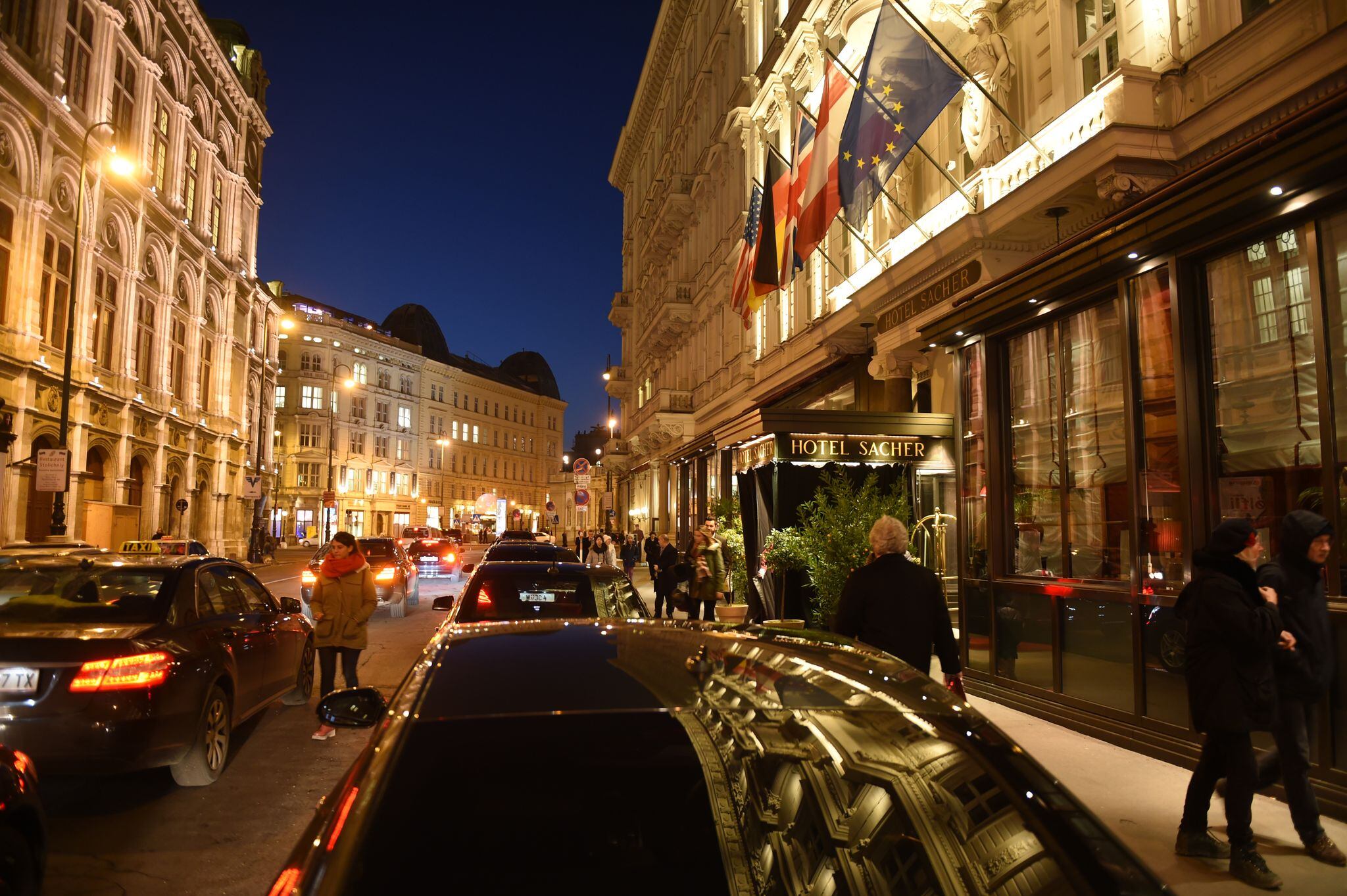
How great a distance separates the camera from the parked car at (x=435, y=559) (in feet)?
102

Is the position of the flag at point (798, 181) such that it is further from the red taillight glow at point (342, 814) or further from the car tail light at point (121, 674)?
→ the red taillight glow at point (342, 814)

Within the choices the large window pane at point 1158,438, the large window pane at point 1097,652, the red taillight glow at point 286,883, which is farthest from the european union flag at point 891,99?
the red taillight glow at point 286,883

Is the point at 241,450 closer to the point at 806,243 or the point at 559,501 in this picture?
the point at 806,243

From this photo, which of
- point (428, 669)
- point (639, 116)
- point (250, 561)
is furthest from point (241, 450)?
point (428, 669)

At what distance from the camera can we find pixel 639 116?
4925cm

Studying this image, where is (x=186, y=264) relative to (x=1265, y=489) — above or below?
above

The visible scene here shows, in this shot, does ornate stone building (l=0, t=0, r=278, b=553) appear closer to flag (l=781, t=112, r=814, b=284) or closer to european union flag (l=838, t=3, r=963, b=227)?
flag (l=781, t=112, r=814, b=284)

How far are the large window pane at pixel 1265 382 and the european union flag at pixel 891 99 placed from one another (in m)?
5.73

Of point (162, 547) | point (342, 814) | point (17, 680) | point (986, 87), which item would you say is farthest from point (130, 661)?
point (986, 87)

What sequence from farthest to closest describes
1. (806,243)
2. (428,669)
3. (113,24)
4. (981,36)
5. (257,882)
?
(113,24)
(806,243)
(981,36)
(257,882)
(428,669)

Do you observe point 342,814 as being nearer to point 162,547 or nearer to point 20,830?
point 20,830

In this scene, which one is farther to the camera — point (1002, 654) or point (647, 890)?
point (1002, 654)

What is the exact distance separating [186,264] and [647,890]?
153ft

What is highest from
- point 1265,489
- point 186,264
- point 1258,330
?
point 186,264
